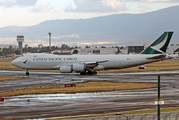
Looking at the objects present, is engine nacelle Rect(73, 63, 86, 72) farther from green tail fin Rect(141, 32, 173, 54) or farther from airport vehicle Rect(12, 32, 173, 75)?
green tail fin Rect(141, 32, 173, 54)

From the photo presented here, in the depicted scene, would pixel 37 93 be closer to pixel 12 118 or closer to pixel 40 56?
pixel 12 118

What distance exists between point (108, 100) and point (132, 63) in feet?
108

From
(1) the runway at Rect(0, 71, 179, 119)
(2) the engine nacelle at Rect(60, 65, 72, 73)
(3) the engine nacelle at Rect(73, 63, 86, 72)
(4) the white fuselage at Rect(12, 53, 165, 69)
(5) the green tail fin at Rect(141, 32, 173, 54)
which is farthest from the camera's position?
(5) the green tail fin at Rect(141, 32, 173, 54)

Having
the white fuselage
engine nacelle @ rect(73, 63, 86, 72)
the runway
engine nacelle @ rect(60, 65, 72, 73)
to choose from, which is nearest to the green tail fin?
the white fuselage

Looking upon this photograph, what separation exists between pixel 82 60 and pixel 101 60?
2.84 meters

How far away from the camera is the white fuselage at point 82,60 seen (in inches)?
2479

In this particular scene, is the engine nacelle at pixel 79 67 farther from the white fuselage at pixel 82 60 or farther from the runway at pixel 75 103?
the runway at pixel 75 103

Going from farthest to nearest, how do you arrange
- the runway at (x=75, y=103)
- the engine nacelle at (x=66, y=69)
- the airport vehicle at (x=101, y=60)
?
the engine nacelle at (x=66, y=69), the airport vehicle at (x=101, y=60), the runway at (x=75, y=103)

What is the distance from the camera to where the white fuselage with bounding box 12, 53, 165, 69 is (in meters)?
63.0

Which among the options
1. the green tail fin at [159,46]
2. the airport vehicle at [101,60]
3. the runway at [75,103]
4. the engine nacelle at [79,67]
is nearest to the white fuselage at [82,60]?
the airport vehicle at [101,60]

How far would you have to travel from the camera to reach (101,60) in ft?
208

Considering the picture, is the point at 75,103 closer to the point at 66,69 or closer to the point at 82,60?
the point at 66,69

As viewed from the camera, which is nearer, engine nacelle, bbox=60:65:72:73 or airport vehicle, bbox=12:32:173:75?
airport vehicle, bbox=12:32:173:75

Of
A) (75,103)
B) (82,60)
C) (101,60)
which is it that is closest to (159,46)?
(101,60)
